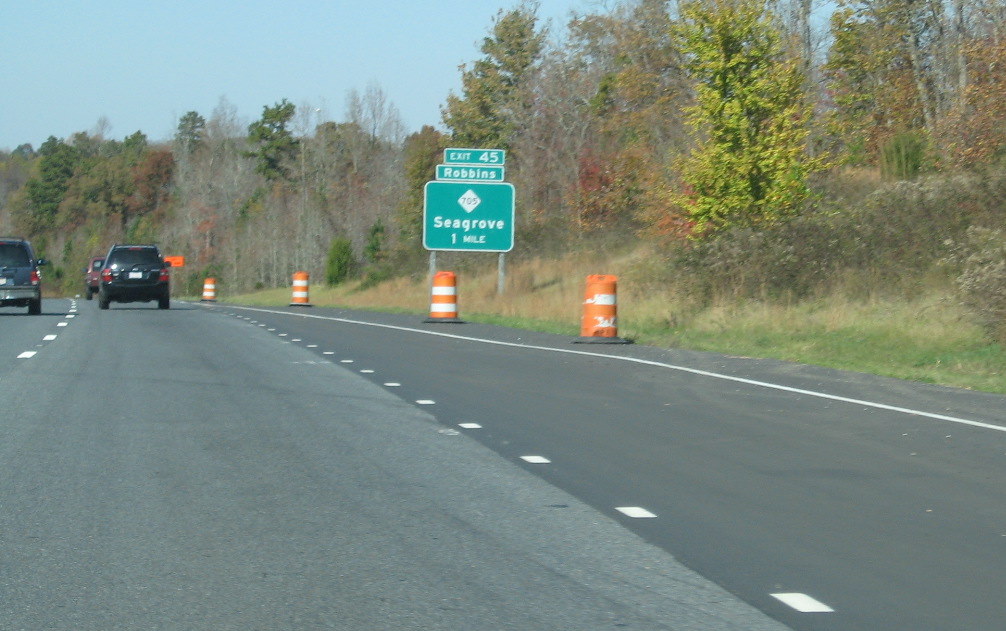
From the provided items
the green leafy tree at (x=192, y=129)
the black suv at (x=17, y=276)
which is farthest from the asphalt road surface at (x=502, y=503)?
the green leafy tree at (x=192, y=129)

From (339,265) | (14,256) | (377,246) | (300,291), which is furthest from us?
(377,246)

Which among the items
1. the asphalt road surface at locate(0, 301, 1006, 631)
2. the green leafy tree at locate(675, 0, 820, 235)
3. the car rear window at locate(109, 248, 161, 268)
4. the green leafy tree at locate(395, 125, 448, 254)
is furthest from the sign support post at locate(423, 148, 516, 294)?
the green leafy tree at locate(395, 125, 448, 254)

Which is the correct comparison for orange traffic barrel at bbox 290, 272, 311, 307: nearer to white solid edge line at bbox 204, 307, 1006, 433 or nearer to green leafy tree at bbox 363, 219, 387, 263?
white solid edge line at bbox 204, 307, 1006, 433

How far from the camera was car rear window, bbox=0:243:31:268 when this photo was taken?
109 feet

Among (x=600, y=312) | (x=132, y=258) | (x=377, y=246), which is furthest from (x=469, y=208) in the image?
(x=377, y=246)

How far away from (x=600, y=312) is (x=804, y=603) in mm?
15760

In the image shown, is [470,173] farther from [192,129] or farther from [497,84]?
[192,129]

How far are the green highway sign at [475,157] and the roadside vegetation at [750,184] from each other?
3.43 metres

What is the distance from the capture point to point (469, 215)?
31.7 meters

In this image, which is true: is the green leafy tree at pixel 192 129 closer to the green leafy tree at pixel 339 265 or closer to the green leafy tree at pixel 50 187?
the green leafy tree at pixel 50 187

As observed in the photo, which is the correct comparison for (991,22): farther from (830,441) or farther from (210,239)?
(210,239)

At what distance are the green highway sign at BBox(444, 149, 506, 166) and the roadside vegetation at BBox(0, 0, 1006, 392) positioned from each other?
343cm

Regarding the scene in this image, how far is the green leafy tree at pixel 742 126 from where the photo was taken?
27203mm

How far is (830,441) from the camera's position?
10289mm
